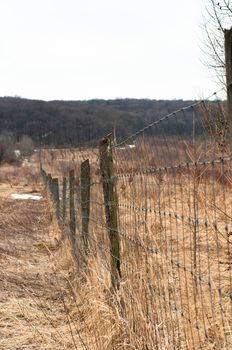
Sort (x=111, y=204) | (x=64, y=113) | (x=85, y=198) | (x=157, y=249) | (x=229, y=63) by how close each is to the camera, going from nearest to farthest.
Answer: (x=229, y=63), (x=157, y=249), (x=111, y=204), (x=85, y=198), (x=64, y=113)

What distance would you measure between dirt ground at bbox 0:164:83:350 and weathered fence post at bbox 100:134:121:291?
1.49ft

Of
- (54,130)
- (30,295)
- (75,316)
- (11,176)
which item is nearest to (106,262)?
(75,316)

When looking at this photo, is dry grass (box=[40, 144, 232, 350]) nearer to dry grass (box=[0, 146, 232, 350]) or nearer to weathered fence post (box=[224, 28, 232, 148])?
dry grass (box=[0, 146, 232, 350])

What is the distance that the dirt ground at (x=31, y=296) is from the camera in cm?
404

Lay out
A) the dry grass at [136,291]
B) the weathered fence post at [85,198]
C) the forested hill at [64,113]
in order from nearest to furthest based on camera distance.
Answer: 1. the dry grass at [136,291]
2. the weathered fence post at [85,198]
3. the forested hill at [64,113]

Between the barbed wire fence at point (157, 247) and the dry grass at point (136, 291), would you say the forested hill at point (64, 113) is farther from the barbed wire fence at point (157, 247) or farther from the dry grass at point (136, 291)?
the barbed wire fence at point (157, 247)

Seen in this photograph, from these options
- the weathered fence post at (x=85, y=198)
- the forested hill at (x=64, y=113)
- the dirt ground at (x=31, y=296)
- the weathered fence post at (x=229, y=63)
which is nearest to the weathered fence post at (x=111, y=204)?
the dirt ground at (x=31, y=296)

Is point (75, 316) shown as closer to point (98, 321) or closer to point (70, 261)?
point (98, 321)

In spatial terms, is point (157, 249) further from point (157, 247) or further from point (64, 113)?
point (64, 113)

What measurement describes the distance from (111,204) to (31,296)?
180 centimetres

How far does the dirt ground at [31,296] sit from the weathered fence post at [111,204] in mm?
455

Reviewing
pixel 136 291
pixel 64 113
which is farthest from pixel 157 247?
pixel 64 113

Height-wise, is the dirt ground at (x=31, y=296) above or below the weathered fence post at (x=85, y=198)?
below

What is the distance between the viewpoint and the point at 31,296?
Answer: 539 centimetres
